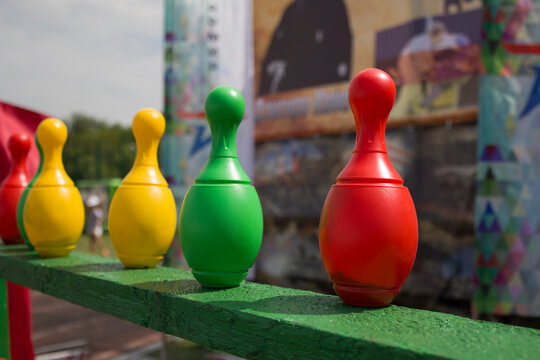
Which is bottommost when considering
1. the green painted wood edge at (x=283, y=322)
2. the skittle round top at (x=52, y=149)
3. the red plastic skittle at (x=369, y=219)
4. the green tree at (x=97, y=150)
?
the green painted wood edge at (x=283, y=322)

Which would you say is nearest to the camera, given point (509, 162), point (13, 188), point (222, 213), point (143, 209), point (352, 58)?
point (222, 213)

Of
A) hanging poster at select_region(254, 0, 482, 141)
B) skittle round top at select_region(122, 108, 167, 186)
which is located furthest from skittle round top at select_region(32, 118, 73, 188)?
hanging poster at select_region(254, 0, 482, 141)

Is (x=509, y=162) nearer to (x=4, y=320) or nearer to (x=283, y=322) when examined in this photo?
(x=283, y=322)

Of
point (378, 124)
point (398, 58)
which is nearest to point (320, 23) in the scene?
point (398, 58)

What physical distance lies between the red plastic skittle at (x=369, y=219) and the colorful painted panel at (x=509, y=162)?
205 centimetres

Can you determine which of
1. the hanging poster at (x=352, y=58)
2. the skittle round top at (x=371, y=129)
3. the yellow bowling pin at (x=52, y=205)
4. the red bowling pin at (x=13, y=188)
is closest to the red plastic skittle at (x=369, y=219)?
the skittle round top at (x=371, y=129)

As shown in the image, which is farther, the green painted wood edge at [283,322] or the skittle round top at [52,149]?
the skittle round top at [52,149]

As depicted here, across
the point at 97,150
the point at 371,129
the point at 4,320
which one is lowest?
the point at 4,320

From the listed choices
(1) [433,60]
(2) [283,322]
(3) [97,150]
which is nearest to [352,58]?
(1) [433,60]

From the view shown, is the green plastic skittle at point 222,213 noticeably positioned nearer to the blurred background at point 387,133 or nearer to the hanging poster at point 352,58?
the blurred background at point 387,133

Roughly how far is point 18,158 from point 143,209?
84cm

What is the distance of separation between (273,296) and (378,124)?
37cm

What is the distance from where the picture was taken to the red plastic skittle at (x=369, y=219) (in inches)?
28.0

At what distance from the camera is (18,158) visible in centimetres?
162
